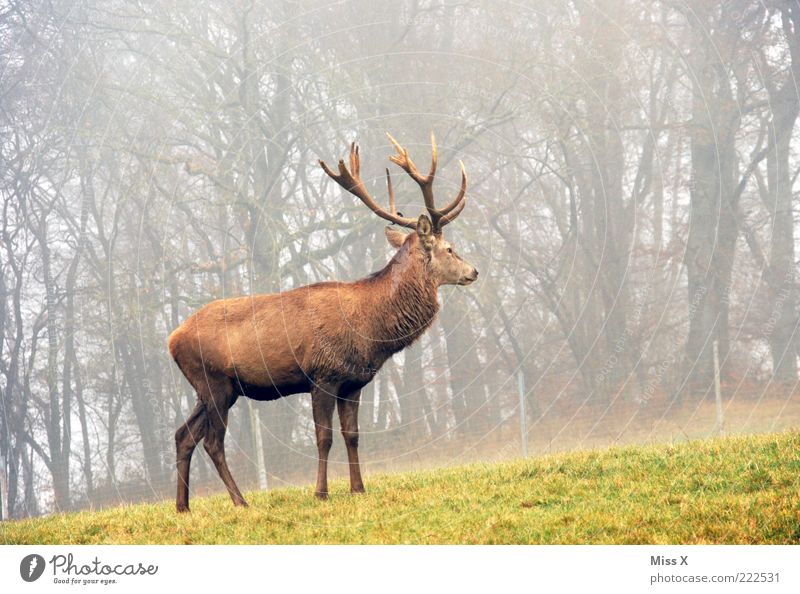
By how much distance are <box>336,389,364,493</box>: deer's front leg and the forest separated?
1203 centimetres

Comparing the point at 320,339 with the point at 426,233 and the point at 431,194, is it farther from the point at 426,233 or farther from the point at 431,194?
the point at 431,194

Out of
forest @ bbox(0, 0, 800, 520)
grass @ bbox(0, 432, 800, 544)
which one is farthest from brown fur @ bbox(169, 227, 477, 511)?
forest @ bbox(0, 0, 800, 520)

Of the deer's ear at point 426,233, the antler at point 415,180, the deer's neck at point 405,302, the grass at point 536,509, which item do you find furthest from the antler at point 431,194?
the grass at point 536,509

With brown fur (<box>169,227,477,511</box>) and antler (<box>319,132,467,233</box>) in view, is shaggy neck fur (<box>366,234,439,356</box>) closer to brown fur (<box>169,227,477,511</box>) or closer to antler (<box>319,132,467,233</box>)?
brown fur (<box>169,227,477,511</box>)

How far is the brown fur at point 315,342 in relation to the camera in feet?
38.8

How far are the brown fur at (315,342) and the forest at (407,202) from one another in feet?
37.7

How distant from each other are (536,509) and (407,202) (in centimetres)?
1483

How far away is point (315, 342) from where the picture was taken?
11.9 m

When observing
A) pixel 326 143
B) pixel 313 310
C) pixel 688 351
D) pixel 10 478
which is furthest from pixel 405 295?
pixel 10 478

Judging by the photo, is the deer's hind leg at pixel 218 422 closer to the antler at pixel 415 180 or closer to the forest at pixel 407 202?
the antler at pixel 415 180

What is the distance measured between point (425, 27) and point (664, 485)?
1771 centimetres

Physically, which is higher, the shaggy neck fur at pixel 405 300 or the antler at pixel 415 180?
the antler at pixel 415 180

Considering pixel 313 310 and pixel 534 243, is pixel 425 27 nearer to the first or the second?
pixel 534 243

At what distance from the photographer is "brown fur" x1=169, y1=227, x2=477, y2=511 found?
1184cm
